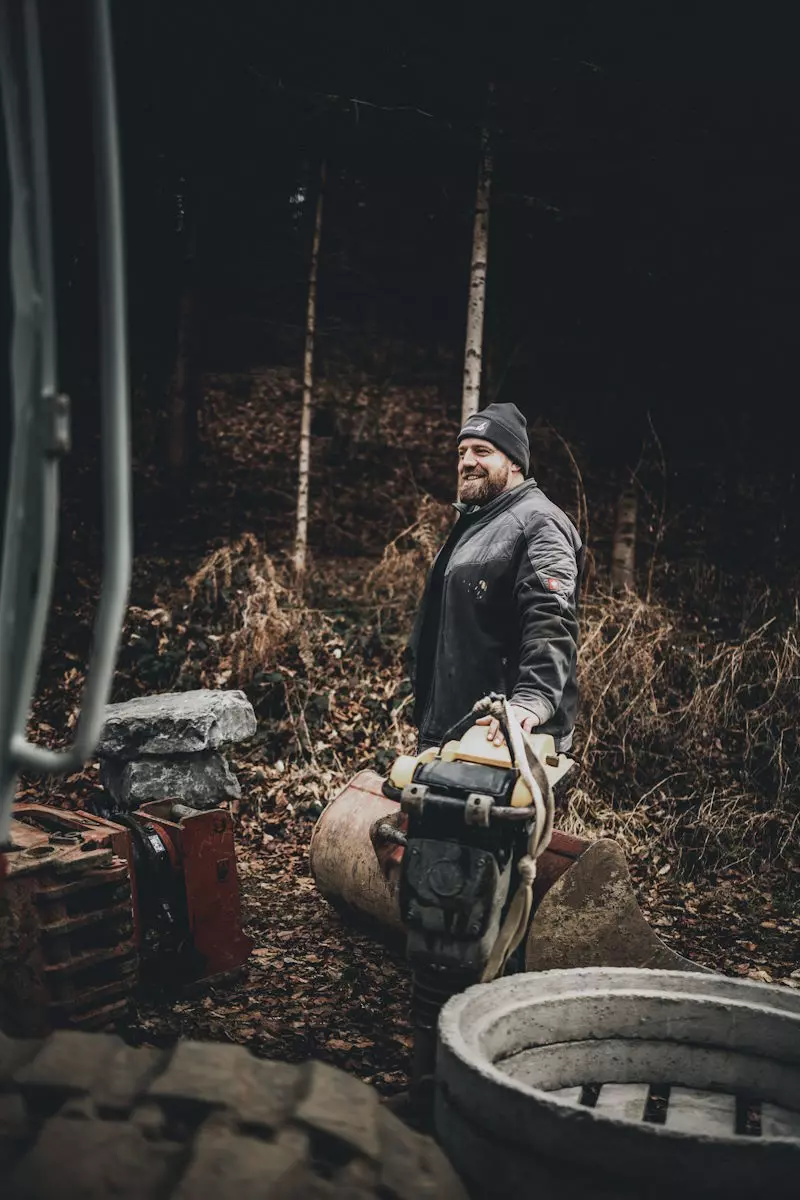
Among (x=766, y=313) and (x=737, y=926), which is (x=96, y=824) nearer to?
(x=737, y=926)

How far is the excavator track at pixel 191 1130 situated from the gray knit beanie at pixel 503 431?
2.83 meters

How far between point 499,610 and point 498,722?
1.10m

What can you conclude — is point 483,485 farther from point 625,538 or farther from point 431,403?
point 431,403

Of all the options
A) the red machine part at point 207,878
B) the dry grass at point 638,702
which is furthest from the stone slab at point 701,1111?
the dry grass at point 638,702

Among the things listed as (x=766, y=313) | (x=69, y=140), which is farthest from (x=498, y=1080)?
(x=766, y=313)

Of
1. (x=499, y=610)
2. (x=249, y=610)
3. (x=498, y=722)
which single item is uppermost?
(x=499, y=610)

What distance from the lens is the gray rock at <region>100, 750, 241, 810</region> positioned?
22.2ft

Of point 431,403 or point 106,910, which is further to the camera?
point 431,403

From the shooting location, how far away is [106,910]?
3553 mm

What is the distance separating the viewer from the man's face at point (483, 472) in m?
4.27

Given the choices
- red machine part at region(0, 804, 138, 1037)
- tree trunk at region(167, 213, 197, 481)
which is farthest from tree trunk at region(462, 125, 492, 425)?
red machine part at region(0, 804, 138, 1037)

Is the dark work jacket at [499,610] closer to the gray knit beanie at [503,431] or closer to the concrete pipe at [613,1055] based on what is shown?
the gray knit beanie at [503,431]

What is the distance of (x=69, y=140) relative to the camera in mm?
3314

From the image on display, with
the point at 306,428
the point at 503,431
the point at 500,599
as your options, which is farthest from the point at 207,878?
the point at 306,428
